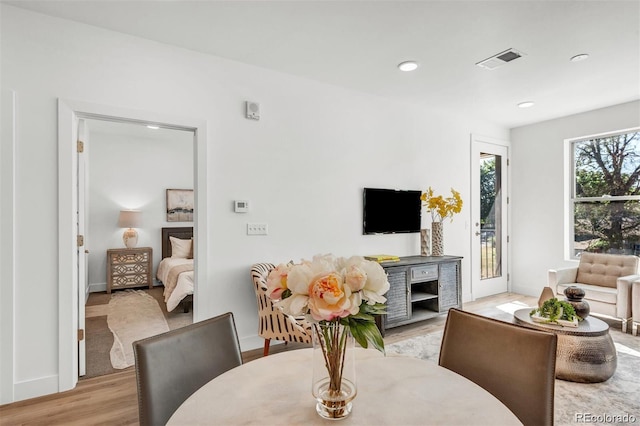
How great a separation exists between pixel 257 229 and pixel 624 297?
3812 mm

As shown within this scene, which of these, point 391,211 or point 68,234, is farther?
point 391,211

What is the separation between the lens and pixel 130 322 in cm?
384

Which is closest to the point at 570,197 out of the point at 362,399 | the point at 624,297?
the point at 624,297

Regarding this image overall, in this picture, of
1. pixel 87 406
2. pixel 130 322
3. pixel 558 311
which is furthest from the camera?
pixel 130 322

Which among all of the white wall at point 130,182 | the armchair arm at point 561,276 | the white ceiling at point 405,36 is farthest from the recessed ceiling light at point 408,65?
the white wall at point 130,182

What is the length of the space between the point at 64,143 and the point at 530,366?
3016 millimetres

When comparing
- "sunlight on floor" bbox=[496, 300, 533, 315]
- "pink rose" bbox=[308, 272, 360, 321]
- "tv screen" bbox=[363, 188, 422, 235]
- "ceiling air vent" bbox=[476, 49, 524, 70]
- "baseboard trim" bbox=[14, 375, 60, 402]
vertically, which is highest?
"ceiling air vent" bbox=[476, 49, 524, 70]

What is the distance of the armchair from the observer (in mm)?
3539

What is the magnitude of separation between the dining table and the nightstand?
5158mm

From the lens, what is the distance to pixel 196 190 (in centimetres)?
291

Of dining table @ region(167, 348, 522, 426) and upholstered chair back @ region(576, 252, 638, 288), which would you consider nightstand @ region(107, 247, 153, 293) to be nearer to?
dining table @ region(167, 348, 522, 426)

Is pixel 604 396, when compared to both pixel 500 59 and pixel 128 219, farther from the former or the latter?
pixel 128 219

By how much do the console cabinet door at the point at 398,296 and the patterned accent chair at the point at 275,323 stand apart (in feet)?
3.87

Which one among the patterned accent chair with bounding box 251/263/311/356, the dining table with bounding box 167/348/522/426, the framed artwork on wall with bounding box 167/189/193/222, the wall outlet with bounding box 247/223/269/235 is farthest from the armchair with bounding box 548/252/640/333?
the framed artwork on wall with bounding box 167/189/193/222
